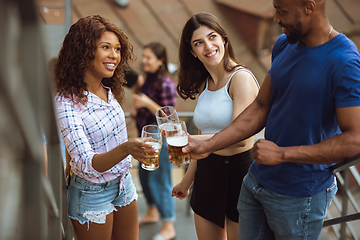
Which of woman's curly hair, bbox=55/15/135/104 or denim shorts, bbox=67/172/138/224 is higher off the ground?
woman's curly hair, bbox=55/15/135/104

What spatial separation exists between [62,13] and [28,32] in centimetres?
451

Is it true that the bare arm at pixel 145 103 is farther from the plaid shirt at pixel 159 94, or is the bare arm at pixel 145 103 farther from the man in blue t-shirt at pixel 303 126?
the man in blue t-shirt at pixel 303 126

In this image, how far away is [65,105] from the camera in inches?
58.6

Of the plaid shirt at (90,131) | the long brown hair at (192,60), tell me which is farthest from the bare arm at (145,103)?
the plaid shirt at (90,131)

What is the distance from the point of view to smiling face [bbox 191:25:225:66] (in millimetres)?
1792

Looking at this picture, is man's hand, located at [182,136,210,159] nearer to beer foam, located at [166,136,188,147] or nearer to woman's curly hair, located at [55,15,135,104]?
beer foam, located at [166,136,188,147]

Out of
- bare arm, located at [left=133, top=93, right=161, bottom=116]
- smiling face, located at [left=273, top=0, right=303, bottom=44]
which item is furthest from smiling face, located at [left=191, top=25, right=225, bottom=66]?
bare arm, located at [left=133, top=93, right=161, bottom=116]

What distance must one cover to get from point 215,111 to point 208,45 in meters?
0.37

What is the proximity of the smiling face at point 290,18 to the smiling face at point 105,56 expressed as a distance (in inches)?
32.8

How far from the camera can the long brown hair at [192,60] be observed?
183 cm

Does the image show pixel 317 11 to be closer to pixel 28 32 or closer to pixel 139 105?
pixel 28 32

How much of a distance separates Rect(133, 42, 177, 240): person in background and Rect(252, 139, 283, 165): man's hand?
188cm

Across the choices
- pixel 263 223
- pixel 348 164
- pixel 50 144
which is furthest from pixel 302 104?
pixel 50 144

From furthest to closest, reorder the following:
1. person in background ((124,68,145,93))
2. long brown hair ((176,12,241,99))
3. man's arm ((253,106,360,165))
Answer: person in background ((124,68,145,93)) < long brown hair ((176,12,241,99)) < man's arm ((253,106,360,165))
